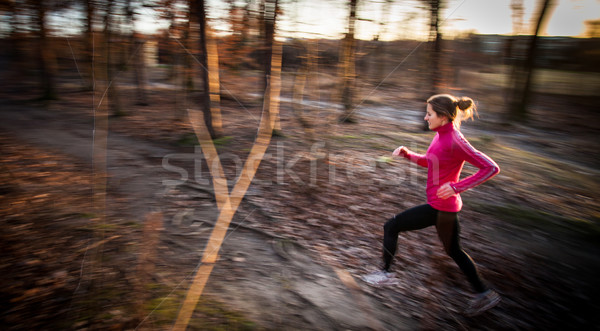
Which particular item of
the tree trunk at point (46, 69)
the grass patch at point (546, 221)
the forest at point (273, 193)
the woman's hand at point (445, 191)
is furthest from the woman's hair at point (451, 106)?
the tree trunk at point (46, 69)

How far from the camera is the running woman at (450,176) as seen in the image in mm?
2668

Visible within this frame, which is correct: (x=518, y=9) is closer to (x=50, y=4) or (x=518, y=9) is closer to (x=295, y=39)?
(x=295, y=39)

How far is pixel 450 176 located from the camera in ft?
9.18

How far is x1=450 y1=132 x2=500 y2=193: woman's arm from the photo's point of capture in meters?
2.60

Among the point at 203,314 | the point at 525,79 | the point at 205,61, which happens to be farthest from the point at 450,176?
the point at 525,79

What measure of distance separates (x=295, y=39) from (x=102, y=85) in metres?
5.08

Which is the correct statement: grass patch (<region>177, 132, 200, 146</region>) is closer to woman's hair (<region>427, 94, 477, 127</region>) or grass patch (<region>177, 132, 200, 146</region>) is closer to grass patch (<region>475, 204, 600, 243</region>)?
grass patch (<region>475, 204, 600, 243</region>)

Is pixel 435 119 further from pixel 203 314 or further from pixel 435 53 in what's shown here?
pixel 435 53

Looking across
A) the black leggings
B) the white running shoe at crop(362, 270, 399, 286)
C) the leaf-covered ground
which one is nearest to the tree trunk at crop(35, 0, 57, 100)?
the leaf-covered ground

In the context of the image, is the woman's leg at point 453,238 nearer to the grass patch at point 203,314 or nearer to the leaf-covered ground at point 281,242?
the leaf-covered ground at point 281,242

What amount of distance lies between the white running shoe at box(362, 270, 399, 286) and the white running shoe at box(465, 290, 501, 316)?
77cm

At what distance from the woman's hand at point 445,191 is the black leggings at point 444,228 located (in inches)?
7.2

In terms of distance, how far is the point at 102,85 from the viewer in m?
2.93

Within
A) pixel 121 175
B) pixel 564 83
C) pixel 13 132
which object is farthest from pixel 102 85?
pixel 564 83
